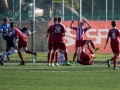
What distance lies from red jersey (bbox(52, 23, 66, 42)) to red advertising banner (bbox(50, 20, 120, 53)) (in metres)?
4.54

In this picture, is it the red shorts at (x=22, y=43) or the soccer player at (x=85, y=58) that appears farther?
the red shorts at (x=22, y=43)

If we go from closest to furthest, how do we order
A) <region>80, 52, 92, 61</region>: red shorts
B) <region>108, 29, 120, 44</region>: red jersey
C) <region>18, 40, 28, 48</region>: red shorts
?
<region>108, 29, 120, 44</region>: red jersey → <region>80, 52, 92, 61</region>: red shorts → <region>18, 40, 28, 48</region>: red shorts

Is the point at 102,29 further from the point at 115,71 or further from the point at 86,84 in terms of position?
the point at 86,84

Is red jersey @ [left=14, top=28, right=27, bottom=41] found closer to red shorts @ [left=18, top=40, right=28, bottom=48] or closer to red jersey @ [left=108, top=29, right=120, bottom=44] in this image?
red shorts @ [left=18, top=40, right=28, bottom=48]

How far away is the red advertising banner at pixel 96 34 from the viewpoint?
3212 cm

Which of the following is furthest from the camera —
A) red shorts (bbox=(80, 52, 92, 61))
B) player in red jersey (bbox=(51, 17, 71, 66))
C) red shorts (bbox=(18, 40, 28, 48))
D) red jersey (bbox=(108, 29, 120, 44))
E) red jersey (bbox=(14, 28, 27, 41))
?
red shorts (bbox=(18, 40, 28, 48))

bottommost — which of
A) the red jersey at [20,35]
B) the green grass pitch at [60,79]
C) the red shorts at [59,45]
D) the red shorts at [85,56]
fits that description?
the green grass pitch at [60,79]

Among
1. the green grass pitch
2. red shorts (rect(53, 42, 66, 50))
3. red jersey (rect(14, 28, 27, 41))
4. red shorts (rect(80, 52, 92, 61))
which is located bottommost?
the green grass pitch

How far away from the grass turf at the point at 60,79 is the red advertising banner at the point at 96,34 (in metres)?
7.02

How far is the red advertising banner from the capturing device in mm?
32125

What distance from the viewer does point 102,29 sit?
3238cm

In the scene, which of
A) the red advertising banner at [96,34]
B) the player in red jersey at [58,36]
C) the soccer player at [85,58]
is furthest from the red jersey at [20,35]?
the red advertising banner at [96,34]

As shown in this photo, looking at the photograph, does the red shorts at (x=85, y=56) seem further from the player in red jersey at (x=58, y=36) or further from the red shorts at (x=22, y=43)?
the red shorts at (x=22, y=43)

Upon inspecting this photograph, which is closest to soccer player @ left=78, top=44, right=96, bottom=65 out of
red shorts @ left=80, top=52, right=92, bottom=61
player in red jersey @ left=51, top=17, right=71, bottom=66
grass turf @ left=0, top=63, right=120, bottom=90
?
red shorts @ left=80, top=52, right=92, bottom=61
